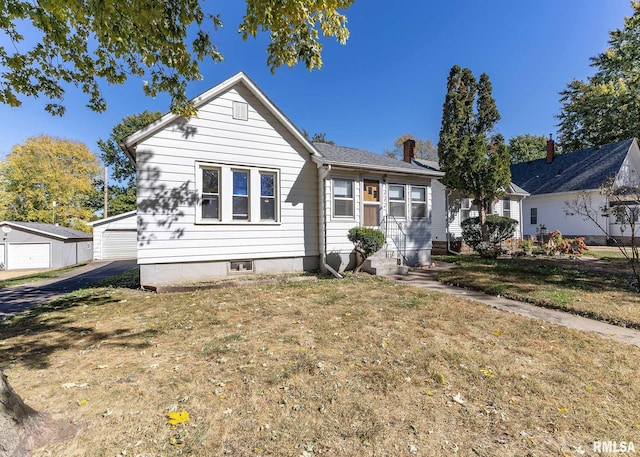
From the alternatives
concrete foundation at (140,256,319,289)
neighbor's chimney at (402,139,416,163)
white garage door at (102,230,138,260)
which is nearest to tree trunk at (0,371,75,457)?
concrete foundation at (140,256,319,289)

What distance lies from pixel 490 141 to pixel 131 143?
53.6 ft

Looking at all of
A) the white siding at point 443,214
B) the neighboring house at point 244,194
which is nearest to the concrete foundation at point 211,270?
the neighboring house at point 244,194

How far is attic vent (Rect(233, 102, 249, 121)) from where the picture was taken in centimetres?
888

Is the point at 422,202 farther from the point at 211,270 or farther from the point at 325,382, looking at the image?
the point at 325,382

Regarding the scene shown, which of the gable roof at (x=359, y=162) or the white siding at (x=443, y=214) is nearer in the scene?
the gable roof at (x=359, y=162)

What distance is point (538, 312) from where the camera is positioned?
18.8 feet

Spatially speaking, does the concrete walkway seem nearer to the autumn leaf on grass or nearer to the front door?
the front door

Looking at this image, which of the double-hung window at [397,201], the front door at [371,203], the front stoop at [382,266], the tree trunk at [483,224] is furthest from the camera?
the tree trunk at [483,224]

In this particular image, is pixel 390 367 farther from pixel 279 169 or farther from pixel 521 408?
pixel 279 169

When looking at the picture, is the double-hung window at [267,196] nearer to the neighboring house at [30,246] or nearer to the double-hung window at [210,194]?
the double-hung window at [210,194]

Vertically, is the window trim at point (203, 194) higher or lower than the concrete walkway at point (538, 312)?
higher

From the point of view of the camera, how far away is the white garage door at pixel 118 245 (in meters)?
22.5

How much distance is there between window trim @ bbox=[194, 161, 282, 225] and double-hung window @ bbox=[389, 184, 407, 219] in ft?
14.4

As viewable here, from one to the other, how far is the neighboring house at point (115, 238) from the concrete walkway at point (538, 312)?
72.8 ft
